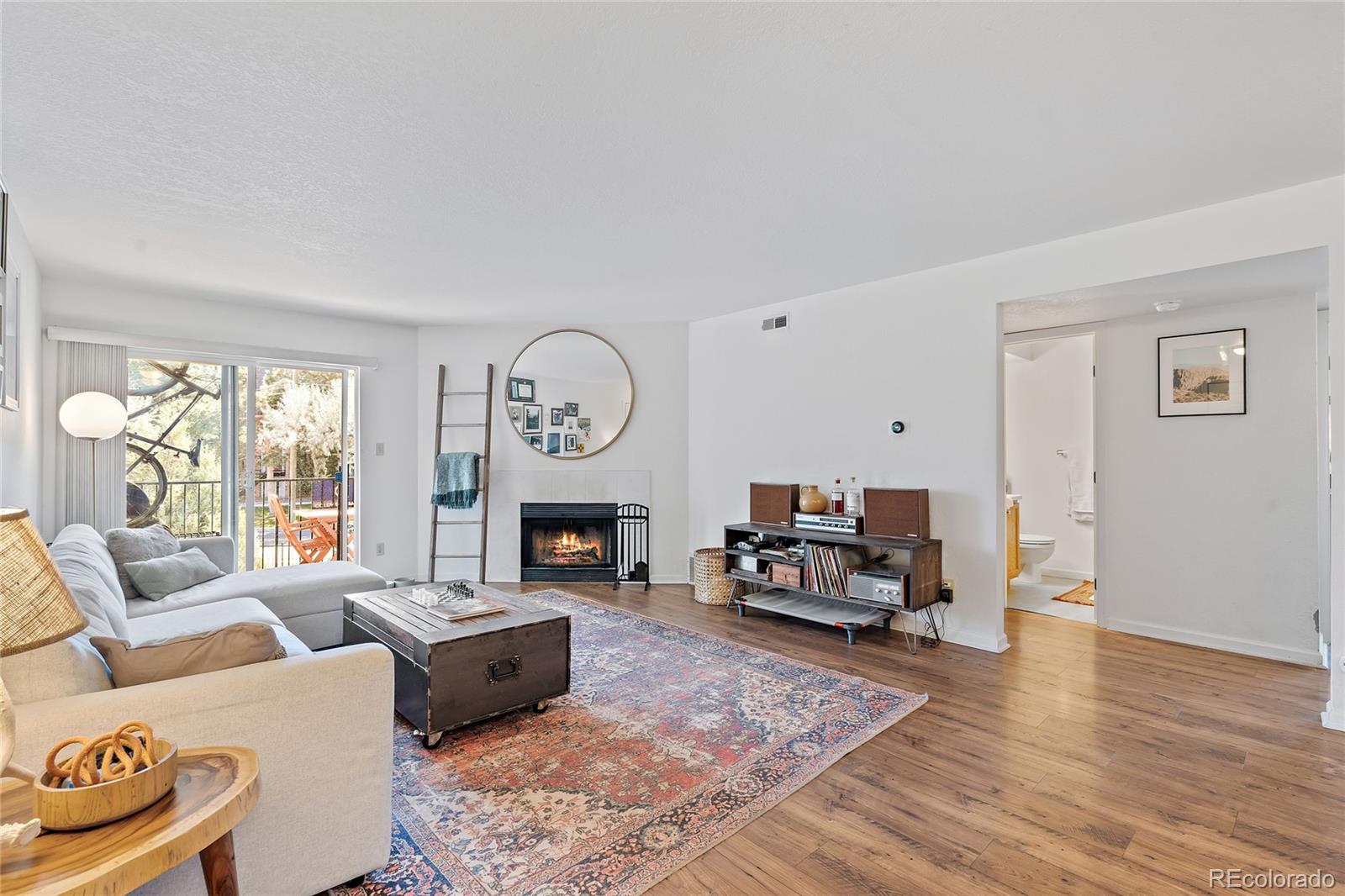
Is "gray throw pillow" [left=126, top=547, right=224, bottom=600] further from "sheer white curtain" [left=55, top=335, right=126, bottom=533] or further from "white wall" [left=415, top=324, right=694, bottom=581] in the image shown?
"white wall" [left=415, top=324, right=694, bottom=581]

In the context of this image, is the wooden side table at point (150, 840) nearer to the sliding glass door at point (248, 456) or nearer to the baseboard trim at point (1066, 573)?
the sliding glass door at point (248, 456)

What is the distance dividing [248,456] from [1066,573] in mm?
7355

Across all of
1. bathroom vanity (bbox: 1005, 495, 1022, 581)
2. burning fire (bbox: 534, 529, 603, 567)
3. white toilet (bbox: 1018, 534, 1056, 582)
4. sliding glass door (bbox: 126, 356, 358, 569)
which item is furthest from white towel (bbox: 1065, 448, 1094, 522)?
sliding glass door (bbox: 126, 356, 358, 569)

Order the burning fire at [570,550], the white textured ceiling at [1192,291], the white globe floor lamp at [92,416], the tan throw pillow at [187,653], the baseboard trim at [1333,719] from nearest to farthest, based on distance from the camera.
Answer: the tan throw pillow at [187,653] → the baseboard trim at [1333,719] → the white textured ceiling at [1192,291] → the white globe floor lamp at [92,416] → the burning fire at [570,550]

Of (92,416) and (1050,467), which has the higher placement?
(92,416)

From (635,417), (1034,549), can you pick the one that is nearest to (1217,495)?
(1034,549)

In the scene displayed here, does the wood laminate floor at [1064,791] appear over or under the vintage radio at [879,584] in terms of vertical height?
under

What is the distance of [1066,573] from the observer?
5.94 meters

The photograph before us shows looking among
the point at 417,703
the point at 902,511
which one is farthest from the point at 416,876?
the point at 902,511

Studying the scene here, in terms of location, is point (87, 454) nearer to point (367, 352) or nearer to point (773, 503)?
point (367, 352)

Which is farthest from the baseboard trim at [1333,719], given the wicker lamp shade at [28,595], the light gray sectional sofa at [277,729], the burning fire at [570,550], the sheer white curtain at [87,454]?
the sheer white curtain at [87,454]

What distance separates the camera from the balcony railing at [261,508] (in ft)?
15.7

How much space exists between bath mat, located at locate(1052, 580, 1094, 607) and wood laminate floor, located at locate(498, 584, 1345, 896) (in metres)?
1.48

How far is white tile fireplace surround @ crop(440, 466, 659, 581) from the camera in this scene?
19.0 ft
